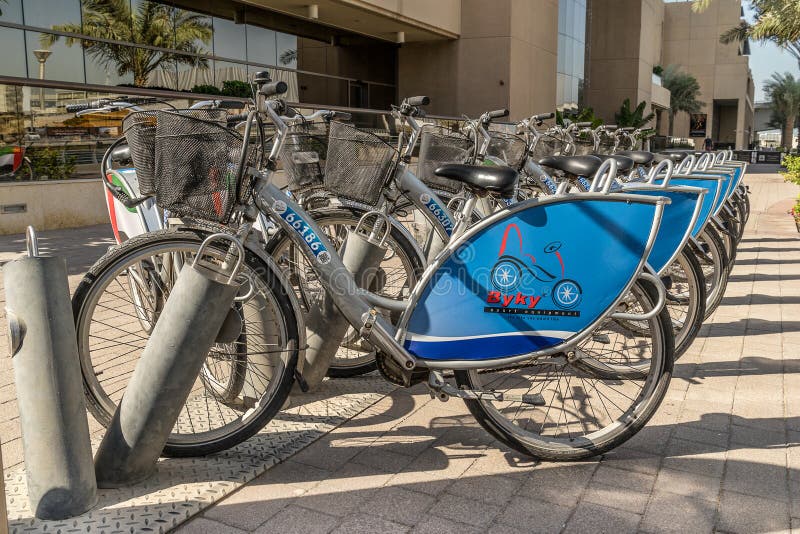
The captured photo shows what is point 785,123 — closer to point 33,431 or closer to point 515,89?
point 515,89

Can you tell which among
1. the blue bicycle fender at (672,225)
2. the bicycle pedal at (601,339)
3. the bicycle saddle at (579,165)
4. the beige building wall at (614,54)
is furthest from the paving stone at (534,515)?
the beige building wall at (614,54)

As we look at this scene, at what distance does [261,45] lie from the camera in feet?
72.6

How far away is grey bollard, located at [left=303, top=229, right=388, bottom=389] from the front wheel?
704mm

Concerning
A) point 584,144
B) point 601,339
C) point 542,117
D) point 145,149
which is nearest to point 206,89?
point 584,144

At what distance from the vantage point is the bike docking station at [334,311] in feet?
11.5

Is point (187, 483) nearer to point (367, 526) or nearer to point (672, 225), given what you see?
point (367, 526)

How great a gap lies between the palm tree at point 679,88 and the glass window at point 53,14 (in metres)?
56.1

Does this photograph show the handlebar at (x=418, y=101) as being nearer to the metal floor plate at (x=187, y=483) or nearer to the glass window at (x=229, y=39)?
the metal floor plate at (x=187, y=483)

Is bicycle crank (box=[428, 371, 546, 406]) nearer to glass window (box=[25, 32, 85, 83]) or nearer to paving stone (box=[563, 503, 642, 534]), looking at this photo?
paving stone (box=[563, 503, 642, 534])

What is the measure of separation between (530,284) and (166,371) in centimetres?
138

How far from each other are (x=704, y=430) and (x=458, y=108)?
2339 cm

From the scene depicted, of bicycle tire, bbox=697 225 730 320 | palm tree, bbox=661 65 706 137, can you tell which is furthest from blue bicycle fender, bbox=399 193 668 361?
palm tree, bbox=661 65 706 137

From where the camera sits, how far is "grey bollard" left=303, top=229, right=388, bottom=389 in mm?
3520

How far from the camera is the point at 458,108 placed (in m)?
26.1
